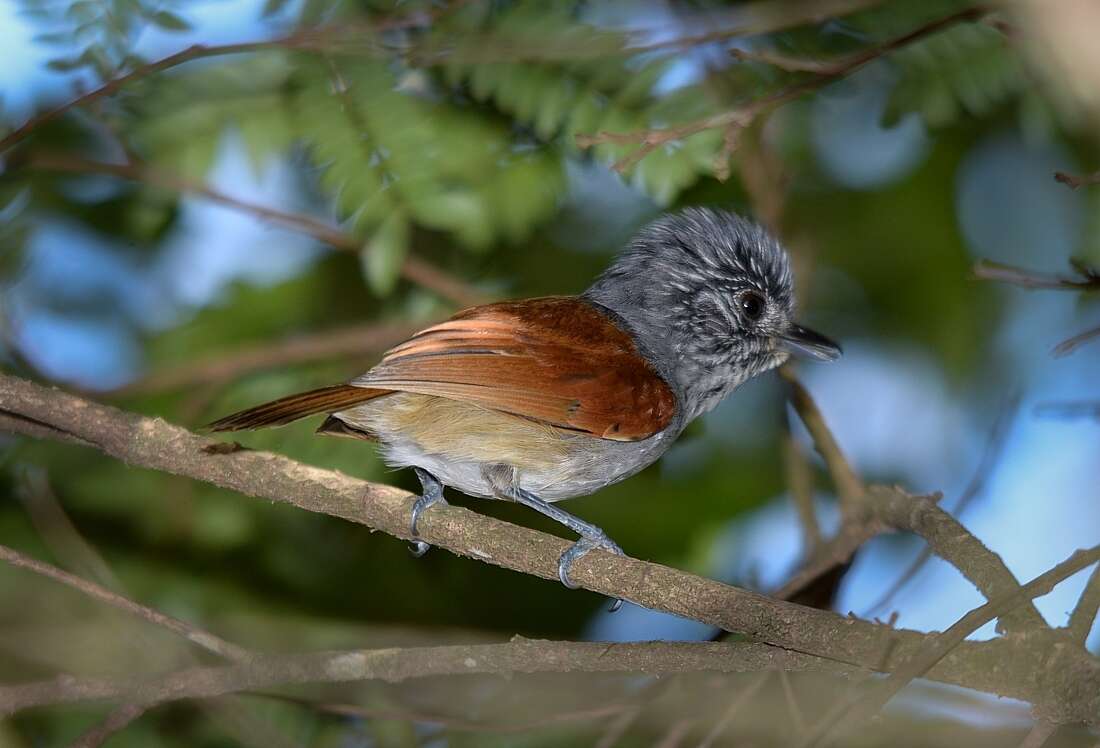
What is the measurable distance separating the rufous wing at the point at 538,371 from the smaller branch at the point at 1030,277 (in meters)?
0.99

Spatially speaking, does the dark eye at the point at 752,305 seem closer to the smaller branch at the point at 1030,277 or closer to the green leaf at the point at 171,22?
the smaller branch at the point at 1030,277

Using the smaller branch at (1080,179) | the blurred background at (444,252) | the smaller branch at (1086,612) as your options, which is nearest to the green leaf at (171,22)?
the blurred background at (444,252)

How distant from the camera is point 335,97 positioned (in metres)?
3.62

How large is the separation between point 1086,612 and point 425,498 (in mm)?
1641

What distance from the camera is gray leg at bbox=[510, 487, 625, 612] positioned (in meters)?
2.67

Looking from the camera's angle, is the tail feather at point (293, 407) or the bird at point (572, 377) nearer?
the tail feather at point (293, 407)

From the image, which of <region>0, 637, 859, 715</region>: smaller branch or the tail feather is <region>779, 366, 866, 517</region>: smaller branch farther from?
the tail feather

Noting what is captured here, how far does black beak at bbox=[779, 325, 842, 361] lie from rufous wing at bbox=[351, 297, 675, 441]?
0.54 m

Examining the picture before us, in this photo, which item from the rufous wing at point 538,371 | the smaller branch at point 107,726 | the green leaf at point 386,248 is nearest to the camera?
the smaller branch at point 107,726

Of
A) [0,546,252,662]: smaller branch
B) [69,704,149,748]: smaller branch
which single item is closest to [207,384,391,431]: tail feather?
[0,546,252,662]: smaller branch

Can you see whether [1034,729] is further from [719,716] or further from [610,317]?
[610,317]

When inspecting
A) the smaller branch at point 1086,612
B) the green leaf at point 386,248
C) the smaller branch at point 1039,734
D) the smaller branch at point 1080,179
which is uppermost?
the smaller branch at point 1080,179

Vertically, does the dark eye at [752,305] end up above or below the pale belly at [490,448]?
above

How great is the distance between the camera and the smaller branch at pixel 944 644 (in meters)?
2.03
